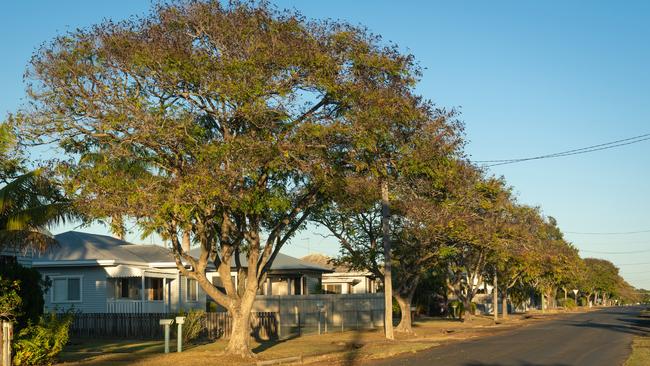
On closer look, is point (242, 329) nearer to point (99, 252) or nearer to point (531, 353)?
point (531, 353)

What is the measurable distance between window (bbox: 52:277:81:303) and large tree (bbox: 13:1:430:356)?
1594 centimetres

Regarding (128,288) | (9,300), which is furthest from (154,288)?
(9,300)

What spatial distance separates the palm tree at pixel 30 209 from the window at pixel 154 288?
59.5 feet

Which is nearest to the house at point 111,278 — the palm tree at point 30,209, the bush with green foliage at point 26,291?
the bush with green foliage at point 26,291

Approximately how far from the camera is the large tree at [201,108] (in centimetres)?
2097

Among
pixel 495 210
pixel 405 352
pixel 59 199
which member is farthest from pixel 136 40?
pixel 495 210

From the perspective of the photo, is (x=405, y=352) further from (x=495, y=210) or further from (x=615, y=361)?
(x=495, y=210)

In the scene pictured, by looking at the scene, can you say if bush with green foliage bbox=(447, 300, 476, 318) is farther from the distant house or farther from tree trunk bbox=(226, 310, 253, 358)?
tree trunk bbox=(226, 310, 253, 358)

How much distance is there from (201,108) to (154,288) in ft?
69.2

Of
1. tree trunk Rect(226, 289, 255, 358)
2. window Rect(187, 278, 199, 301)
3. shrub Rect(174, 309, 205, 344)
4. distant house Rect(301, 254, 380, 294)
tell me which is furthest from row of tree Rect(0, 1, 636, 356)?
distant house Rect(301, 254, 380, 294)

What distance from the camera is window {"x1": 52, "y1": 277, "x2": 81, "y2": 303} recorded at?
37656mm

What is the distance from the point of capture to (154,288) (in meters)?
41.2

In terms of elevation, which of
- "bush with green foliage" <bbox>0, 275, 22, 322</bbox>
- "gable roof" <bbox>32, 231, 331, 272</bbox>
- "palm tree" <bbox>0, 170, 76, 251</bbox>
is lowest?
"bush with green foliage" <bbox>0, 275, 22, 322</bbox>

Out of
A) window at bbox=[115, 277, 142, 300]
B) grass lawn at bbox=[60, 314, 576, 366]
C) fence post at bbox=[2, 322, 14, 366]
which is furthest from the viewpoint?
window at bbox=[115, 277, 142, 300]
